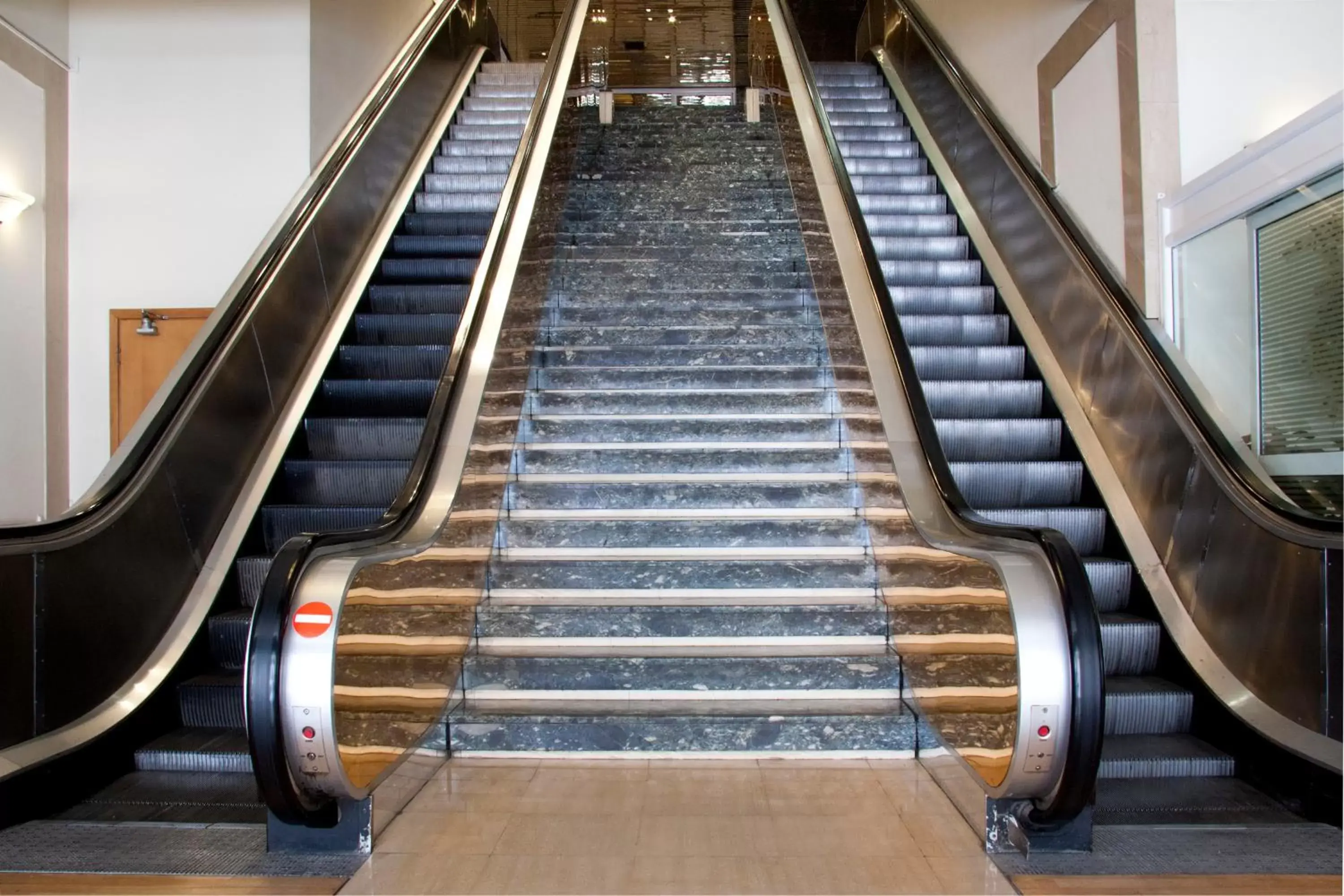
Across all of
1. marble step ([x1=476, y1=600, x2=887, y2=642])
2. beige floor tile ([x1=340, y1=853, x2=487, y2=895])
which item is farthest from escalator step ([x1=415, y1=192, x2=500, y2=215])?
beige floor tile ([x1=340, y1=853, x2=487, y2=895])

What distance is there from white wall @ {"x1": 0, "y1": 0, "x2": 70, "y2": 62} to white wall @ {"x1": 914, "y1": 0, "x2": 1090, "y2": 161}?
6.68m

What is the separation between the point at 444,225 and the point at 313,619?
500 centimetres

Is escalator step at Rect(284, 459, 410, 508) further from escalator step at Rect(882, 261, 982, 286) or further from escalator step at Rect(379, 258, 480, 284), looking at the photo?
escalator step at Rect(882, 261, 982, 286)

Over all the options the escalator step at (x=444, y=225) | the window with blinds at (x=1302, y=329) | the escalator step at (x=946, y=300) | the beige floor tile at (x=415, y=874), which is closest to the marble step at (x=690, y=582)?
the beige floor tile at (x=415, y=874)

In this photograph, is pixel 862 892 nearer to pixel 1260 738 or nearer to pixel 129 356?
pixel 1260 738

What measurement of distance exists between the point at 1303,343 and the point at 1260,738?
237cm

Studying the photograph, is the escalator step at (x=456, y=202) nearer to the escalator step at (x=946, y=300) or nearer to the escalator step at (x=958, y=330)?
the escalator step at (x=946, y=300)

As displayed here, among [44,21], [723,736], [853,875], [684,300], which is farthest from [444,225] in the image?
[853,875]

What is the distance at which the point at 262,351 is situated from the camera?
484 centimetres

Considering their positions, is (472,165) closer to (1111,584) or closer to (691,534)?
(691,534)

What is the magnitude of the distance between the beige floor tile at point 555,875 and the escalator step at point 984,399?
3213 millimetres

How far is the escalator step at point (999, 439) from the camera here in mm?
4852

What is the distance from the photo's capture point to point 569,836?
2.84m

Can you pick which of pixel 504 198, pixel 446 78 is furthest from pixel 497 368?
pixel 446 78
